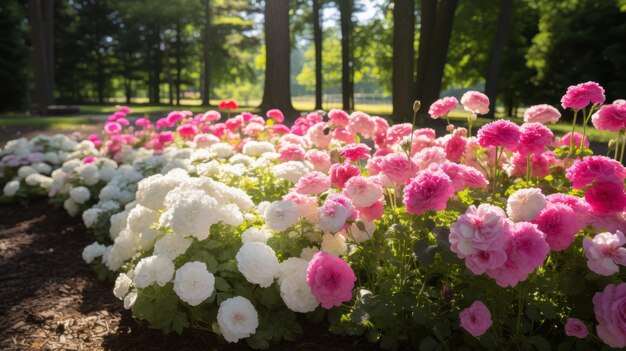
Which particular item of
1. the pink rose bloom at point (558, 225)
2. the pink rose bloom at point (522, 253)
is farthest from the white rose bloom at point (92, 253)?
the pink rose bloom at point (558, 225)

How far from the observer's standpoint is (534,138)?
254 cm

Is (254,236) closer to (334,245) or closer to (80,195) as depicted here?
(334,245)

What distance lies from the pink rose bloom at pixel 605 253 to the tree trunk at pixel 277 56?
7.99 meters

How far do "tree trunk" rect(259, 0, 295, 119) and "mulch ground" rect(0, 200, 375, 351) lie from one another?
569cm

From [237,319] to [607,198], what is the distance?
1.78 meters

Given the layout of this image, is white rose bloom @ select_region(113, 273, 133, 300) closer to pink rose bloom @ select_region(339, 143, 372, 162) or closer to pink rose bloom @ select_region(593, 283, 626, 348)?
pink rose bloom @ select_region(339, 143, 372, 162)

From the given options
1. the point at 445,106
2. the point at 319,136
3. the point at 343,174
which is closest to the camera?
the point at 343,174

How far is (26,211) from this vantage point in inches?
223

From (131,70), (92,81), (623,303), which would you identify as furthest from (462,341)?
(92,81)

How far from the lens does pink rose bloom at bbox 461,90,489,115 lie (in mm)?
3098

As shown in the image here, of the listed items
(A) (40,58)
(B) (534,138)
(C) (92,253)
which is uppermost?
(A) (40,58)

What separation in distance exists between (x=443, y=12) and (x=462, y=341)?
38.2ft

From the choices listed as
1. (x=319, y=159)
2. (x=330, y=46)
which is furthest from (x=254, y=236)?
(x=330, y=46)

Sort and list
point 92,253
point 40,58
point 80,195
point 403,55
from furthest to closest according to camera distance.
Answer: point 40,58, point 403,55, point 80,195, point 92,253
